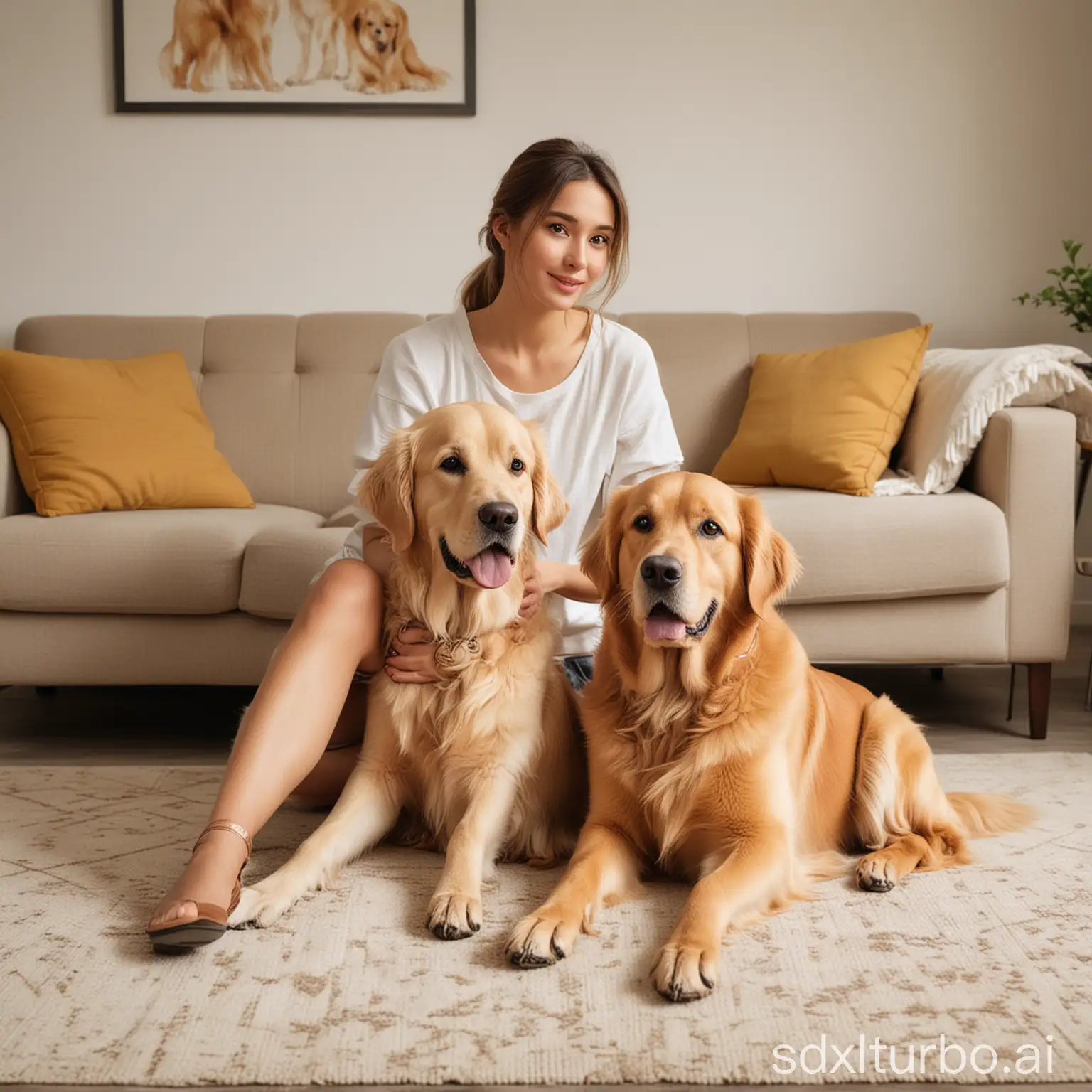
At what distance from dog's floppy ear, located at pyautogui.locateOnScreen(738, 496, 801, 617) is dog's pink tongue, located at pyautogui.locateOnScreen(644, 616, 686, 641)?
0.15 m

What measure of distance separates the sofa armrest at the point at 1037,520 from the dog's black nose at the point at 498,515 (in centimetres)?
167

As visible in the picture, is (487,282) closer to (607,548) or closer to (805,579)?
(607,548)

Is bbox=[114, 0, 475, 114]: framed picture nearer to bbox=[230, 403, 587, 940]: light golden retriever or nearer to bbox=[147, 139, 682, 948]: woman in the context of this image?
bbox=[147, 139, 682, 948]: woman

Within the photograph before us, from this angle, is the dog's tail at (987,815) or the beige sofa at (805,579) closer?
the dog's tail at (987,815)

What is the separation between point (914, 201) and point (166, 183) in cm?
281

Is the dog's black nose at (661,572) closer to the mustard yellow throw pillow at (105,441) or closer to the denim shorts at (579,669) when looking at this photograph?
the denim shorts at (579,669)

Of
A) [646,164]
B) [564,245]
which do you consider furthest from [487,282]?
[646,164]

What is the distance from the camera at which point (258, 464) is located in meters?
3.61

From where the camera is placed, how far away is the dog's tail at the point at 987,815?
7.14ft

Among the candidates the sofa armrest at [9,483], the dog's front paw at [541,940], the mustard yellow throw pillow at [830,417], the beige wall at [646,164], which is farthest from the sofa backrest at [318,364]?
the dog's front paw at [541,940]

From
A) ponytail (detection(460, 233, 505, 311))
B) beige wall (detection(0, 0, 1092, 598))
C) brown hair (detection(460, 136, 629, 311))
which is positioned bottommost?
ponytail (detection(460, 233, 505, 311))

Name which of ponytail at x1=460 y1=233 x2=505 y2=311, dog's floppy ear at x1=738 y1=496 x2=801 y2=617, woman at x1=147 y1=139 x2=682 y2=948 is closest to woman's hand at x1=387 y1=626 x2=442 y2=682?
woman at x1=147 y1=139 x2=682 y2=948

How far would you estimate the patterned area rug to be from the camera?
4.42 ft

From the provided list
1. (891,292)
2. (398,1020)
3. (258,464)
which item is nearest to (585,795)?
(398,1020)
